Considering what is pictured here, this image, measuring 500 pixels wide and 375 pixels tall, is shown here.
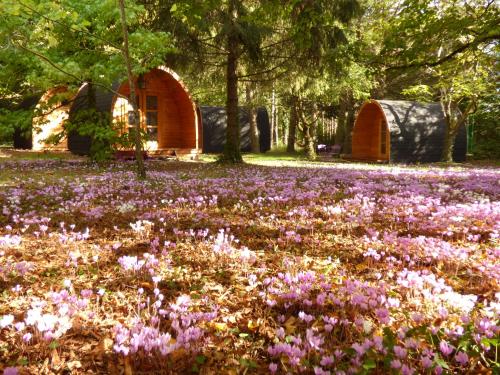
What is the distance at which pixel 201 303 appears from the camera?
351cm

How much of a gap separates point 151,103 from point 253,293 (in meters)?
26.0

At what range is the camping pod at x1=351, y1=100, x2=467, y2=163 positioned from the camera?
28828mm

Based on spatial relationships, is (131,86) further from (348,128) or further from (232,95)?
(348,128)

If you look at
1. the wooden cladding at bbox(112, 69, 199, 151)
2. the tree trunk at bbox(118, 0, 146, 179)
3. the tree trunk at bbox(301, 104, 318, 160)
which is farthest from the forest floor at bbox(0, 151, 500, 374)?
the tree trunk at bbox(301, 104, 318, 160)

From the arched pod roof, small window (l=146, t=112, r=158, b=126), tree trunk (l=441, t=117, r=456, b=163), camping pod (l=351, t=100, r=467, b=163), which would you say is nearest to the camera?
the arched pod roof

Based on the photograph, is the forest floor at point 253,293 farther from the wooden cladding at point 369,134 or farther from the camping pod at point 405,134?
the wooden cladding at point 369,134

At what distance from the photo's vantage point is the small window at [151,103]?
27703 mm

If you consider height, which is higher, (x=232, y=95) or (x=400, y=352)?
(x=232, y=95)

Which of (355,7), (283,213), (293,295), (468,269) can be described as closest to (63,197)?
(283,213)

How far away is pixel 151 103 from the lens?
27859mm

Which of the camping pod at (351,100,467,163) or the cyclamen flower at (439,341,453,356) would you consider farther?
the camping pod at (351,100,467,163)

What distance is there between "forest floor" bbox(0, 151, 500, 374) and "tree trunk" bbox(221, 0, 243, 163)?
13796 millimetres

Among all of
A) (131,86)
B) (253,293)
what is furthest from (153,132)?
(253,293)

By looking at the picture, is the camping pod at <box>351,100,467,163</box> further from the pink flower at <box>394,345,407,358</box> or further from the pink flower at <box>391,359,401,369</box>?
the pink flower at <box>391,359,401,369</box>
